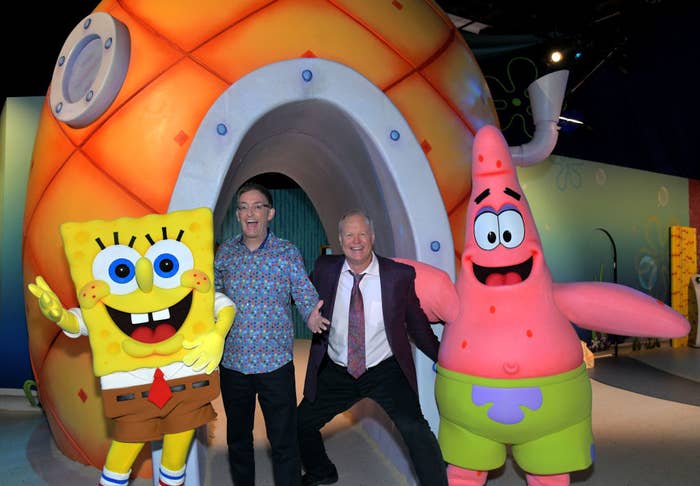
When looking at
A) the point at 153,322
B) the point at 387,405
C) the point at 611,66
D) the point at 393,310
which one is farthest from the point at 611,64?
the point at 153,322

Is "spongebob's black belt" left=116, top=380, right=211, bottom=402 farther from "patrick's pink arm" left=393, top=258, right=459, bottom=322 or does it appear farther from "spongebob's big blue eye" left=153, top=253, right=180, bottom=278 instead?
"patrick's pink arm" left=393, top=258, right=459, bottom=322

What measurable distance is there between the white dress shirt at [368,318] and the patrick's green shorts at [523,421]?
295 mm

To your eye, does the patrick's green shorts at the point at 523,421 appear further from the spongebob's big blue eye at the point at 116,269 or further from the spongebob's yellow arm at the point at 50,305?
the spongebob's yellow arm at the point at 50,305

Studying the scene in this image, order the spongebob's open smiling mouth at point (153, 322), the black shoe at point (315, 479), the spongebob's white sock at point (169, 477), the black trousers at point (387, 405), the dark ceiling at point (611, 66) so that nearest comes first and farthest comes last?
the spongebob's open smiling mouth at point (153, 322), the spongebob's white sock at point (169, 477), the black trousers at point (387, 405), the black shoe at point (315, 479), the dark ceiling at point (611, 66)

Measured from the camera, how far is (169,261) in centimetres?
193

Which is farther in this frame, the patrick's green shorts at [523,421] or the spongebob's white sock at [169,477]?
the patrick's green shorts at [523,421]

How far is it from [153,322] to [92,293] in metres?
0.20

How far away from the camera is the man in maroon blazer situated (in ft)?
7.14

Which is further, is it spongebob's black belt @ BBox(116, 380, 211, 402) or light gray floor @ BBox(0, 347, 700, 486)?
light gray floor @ BBox(0, 347, 700, 486)

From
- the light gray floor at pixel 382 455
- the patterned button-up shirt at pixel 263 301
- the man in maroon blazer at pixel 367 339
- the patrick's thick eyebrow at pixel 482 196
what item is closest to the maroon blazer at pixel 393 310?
the man in maroon blazer at pixel 367 339

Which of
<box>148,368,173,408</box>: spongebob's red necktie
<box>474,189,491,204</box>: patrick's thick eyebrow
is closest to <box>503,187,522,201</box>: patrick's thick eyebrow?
<box>474,189,491,204</box>: patrick's thick eyebrow

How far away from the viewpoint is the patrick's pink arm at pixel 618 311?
218cm

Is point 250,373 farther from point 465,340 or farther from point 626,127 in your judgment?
point 626,127

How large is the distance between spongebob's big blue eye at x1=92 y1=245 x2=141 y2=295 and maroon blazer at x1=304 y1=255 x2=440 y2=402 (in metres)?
0.69
